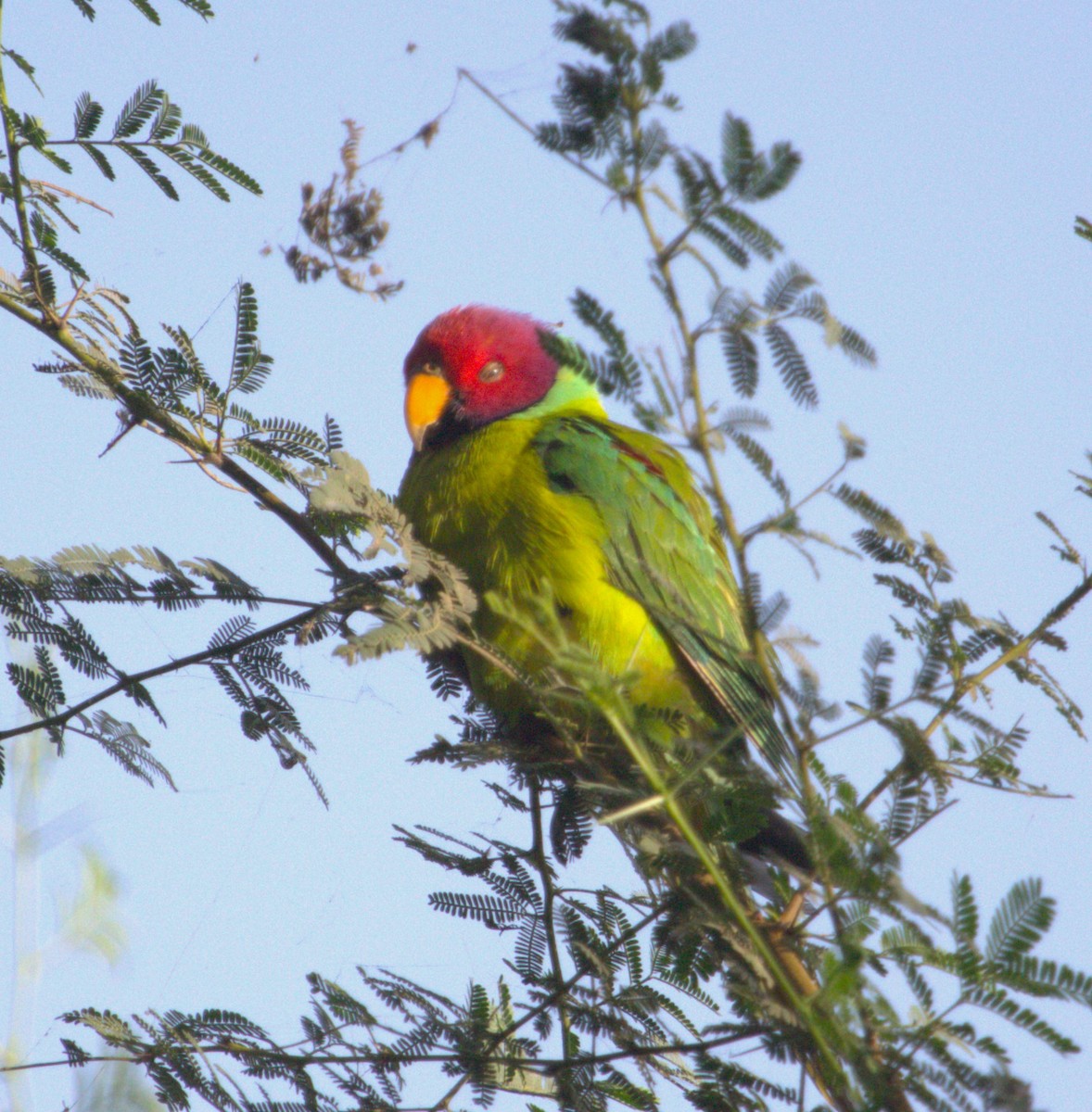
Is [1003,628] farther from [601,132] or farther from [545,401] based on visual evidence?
[545,401]

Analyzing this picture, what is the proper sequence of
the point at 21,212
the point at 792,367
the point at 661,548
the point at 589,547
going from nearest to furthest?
the point at 792,367, the point at 21,212, the point at 589,547, the point at 661,548

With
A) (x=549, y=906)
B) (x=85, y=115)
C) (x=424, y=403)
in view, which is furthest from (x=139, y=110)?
(x=549, y=906)

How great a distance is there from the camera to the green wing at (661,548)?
3.07 metres

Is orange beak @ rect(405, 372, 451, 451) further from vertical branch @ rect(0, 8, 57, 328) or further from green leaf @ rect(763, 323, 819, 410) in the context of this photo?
green leaf @ rect(763, 323, 819, 410)

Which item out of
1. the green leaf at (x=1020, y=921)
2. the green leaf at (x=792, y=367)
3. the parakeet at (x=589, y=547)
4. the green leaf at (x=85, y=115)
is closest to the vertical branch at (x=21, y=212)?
the green leaf at (x=85, y=115)

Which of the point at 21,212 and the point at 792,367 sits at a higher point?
the point at 21,212

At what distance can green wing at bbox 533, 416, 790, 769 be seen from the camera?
3070 millimetres

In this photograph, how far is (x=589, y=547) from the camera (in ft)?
9.91

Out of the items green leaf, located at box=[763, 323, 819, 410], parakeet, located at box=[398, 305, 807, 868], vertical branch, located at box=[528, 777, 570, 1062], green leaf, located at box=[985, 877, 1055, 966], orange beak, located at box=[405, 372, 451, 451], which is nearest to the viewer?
green leaf, located at box=[985, 877, 1055, 966]

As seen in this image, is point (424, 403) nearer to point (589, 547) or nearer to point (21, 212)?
point (589, 547)

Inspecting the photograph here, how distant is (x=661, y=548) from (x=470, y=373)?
3.17 feet

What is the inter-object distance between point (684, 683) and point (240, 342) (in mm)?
1502

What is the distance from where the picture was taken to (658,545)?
325 centimetres

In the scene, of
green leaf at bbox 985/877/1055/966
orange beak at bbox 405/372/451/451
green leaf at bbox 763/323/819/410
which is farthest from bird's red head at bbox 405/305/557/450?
green leaf at bbox 985/877/1055/966
